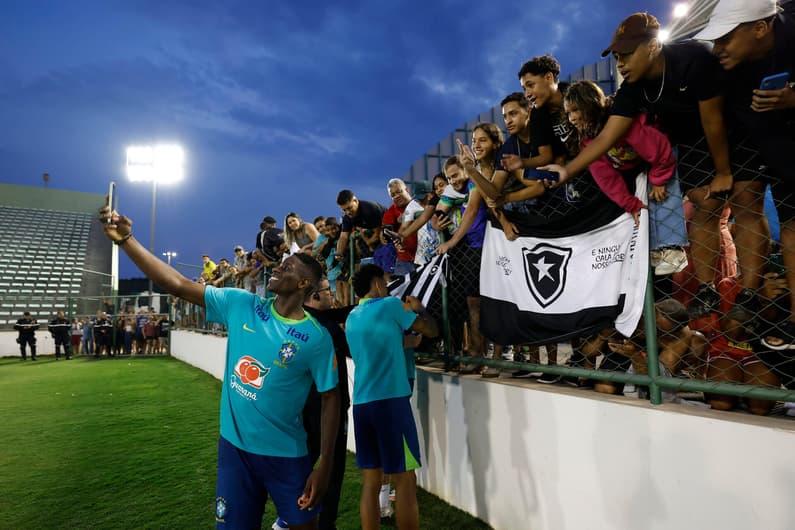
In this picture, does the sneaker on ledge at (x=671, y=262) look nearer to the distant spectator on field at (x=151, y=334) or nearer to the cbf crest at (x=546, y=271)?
the cbf crest at (x=546, y=271)

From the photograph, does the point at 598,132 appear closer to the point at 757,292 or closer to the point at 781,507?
the point at 757,292

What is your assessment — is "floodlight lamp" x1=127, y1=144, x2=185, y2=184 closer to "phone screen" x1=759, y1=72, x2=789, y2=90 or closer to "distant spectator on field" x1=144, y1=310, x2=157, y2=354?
"distant spectator on field" x1=144, y1=310, x2=157, y2=354

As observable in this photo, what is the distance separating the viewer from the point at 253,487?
2393 millimetres

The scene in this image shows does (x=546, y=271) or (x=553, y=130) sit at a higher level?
(x=553, y=130)

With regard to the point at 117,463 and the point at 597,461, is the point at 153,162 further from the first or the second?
the point at 597,461

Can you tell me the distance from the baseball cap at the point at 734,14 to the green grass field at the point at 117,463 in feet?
10.8

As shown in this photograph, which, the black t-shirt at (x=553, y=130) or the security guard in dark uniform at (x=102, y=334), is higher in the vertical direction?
the black t-shirt at (x=553, y=130)

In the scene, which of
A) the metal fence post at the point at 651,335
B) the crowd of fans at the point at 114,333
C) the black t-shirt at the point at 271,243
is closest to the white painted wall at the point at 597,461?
the metal fence post at the point at 651,335

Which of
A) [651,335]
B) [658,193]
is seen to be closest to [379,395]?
[651,335]

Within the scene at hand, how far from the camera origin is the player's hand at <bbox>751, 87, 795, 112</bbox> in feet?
6.27

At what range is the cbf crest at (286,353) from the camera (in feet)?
7.95

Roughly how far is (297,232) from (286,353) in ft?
18.3

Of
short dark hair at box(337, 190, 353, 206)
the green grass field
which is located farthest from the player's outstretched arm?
short dark hair at box(337, 190, 353, 206)

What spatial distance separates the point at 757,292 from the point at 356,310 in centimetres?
231
